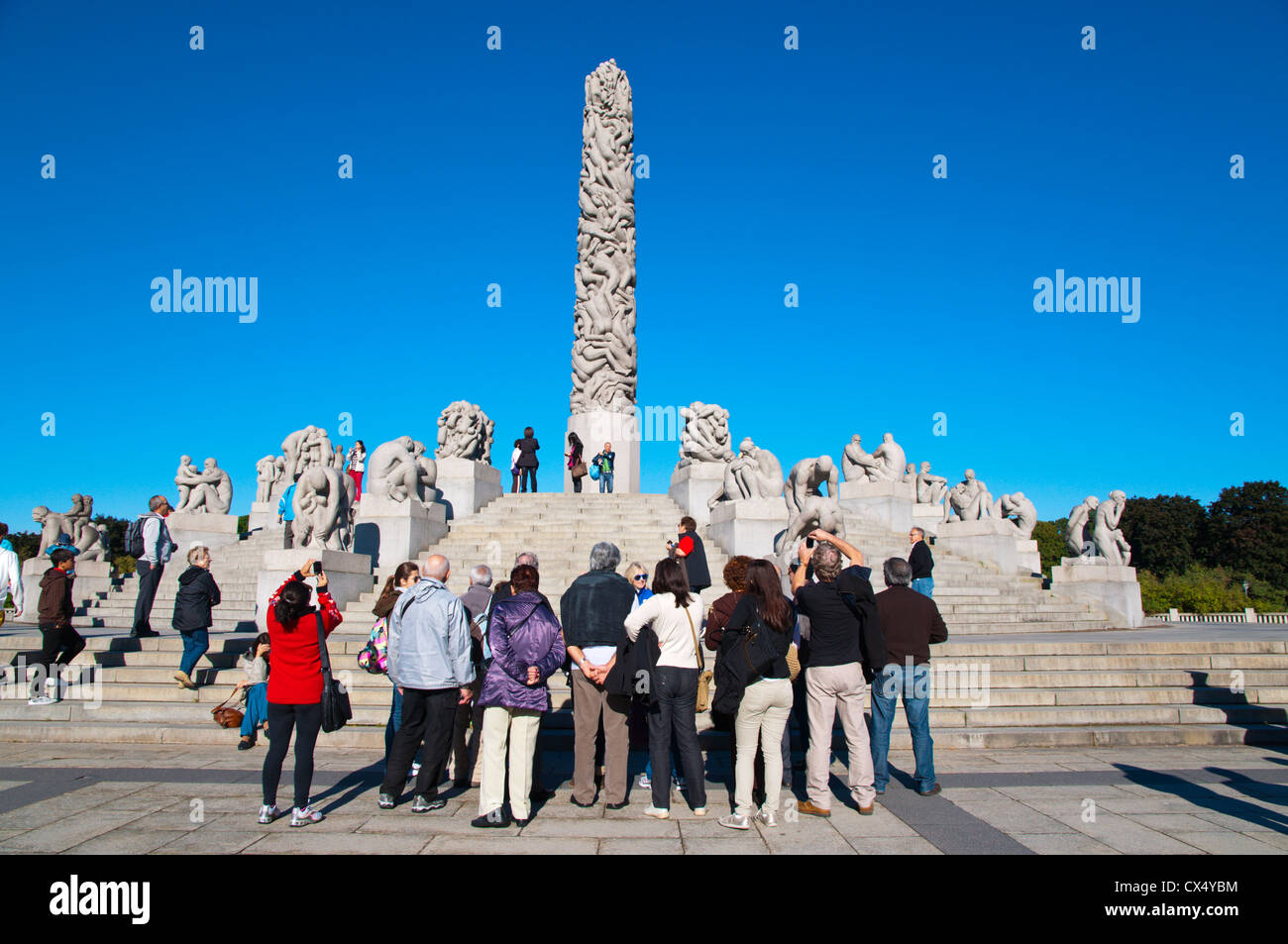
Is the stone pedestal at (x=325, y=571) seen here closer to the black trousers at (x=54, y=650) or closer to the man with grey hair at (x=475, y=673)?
the black trousers at (x=54, y=650)

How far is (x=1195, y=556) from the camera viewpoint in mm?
53219

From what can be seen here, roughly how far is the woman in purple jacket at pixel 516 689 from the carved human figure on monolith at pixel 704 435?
46.2 feet

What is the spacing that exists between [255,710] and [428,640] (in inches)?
106

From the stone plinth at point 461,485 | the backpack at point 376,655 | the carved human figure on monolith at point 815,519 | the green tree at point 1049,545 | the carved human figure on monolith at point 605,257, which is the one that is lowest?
the green tree at point 1049,545

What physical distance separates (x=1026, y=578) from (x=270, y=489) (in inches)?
714

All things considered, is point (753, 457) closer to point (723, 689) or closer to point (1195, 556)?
point (723, 689)

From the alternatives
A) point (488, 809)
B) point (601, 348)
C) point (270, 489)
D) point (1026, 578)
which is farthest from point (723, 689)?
point (601, 348)

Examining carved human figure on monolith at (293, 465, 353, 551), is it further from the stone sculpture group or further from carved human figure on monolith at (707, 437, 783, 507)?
the stone sculpture group

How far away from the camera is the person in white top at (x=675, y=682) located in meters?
4.89

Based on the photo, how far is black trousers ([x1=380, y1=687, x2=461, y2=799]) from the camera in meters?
4.95

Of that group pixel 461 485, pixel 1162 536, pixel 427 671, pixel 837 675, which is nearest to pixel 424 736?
pixel 427 671

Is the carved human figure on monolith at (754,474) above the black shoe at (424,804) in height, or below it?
above

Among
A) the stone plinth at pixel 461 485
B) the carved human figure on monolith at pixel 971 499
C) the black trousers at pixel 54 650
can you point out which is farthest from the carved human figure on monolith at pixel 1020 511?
the black trousers at pixel 54 650
